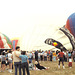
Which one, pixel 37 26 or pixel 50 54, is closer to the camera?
pixel 50 54

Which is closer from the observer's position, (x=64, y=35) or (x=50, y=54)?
(x=50, y=54)

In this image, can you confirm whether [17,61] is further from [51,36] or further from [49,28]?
[49,28]

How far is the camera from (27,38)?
30.1 metres

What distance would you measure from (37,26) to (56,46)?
21.2ft

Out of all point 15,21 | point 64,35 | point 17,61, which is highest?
point 15,21

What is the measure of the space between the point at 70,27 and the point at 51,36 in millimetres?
4287

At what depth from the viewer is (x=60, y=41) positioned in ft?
85.9

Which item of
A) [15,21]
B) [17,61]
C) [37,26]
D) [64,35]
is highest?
[15,21]

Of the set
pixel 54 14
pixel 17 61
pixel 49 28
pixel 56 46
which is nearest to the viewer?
pixel 17 61

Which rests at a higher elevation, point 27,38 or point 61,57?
point 27,38

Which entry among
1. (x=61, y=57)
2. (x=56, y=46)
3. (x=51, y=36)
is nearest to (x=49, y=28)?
(x=51, y=36)

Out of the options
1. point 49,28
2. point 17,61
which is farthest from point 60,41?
point 17,61

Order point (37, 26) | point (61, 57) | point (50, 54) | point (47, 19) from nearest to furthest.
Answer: point (61, 57), point (50, 54), point (37, 26), point (47, 19)

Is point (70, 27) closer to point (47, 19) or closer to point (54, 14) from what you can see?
point (47, 19)
